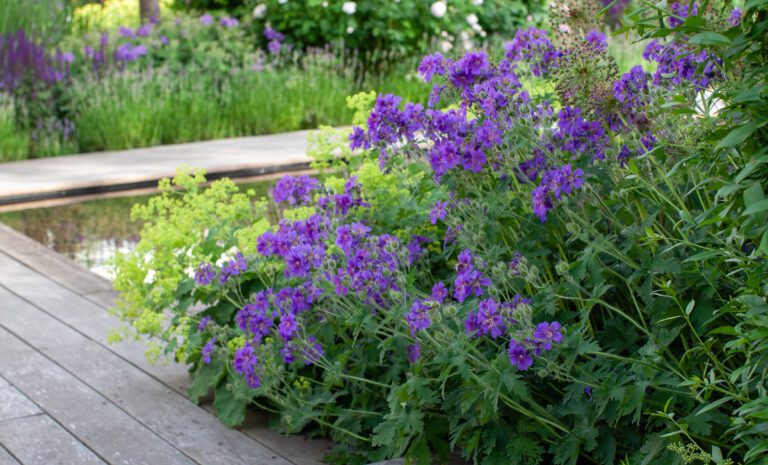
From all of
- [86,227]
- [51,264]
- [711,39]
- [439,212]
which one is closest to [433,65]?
[439,212]

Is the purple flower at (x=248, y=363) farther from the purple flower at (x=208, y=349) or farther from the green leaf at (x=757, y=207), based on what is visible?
the green leaf at (x=757, y=207)

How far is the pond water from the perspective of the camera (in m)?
6.36

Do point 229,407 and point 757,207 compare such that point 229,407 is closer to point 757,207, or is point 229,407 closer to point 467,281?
point 467,281

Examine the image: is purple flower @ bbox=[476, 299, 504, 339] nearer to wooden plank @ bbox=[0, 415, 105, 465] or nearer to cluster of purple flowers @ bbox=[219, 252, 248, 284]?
cluster of purple flowers @ bbox=[219, 252, 248, 284]

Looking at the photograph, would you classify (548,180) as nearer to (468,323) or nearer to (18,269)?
(468,323)

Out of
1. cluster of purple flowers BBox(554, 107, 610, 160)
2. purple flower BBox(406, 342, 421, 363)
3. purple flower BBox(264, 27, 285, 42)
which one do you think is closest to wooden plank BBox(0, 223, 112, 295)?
purple flower BBox(406, 342, 421, 363)

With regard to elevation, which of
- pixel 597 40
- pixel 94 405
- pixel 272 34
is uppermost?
pixel 597 40

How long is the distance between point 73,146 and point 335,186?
6260mm

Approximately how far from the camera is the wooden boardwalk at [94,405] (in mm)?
3438

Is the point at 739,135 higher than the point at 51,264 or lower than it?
higher

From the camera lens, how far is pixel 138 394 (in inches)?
156

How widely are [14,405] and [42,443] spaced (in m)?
0.39

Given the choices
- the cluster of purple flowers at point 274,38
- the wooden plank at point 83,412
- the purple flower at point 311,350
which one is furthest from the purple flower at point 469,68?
the cluster of purple flowers at point 274,38

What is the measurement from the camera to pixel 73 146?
9.67m
